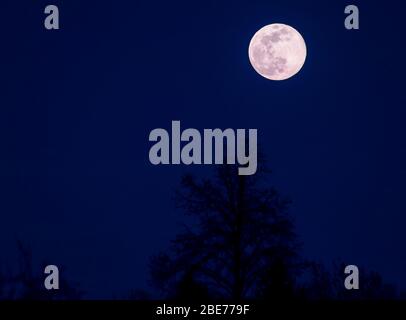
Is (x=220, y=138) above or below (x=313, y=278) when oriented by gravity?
above

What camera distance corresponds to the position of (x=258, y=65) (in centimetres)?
4266

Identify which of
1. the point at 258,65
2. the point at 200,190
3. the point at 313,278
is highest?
the point at 258,65

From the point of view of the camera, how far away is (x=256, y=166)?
105 ft

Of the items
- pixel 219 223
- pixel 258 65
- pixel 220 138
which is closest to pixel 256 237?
pixel 219 223
